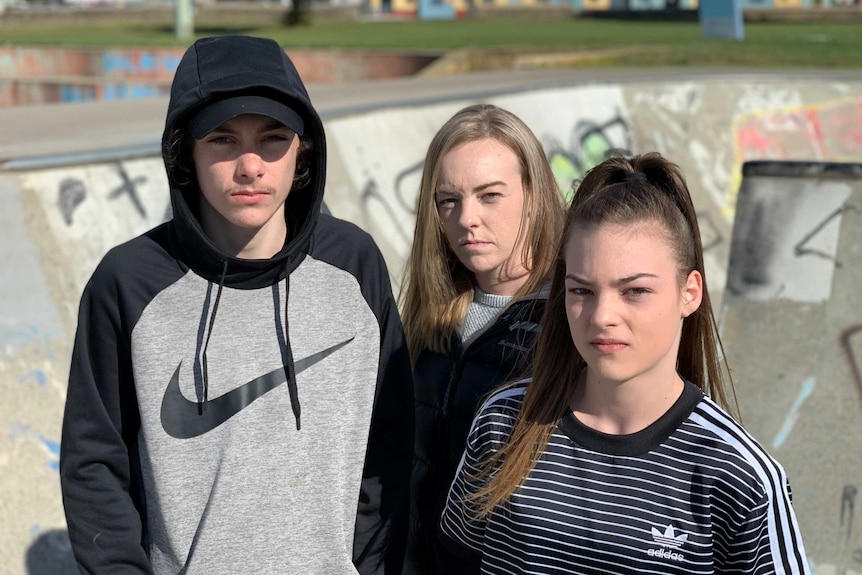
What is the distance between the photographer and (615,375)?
6.97 feet

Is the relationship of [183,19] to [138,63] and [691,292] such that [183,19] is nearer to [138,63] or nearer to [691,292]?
[138,63]

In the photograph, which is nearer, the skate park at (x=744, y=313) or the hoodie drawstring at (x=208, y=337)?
the hoodie drawstring at (x=208, y=337)

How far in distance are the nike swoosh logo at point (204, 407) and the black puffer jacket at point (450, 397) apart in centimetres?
59

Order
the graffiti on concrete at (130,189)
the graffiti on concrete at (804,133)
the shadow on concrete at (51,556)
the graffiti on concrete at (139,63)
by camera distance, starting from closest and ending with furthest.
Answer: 1. the shadow on concrete at (51,556)
2. the graffiti on concrete at (130,189)
3. the graffiti on concrete at (804,133)
4. the graffiti on concrete at (139,63)

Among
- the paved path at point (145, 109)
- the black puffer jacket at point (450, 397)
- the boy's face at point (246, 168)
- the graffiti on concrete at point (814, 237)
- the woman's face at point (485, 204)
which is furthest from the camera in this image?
the paved path at point (145, 109)

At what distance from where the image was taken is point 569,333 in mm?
2379

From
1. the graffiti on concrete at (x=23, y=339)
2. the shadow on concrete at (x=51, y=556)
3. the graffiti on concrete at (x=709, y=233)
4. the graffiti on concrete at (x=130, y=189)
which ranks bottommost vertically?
the graffiti on concrete at (x=709, y=233)

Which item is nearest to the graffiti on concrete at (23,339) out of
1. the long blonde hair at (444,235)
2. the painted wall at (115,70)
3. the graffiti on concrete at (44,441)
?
the graffiti on concrete at (44,441)

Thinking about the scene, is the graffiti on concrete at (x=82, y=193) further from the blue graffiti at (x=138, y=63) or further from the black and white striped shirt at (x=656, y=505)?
the blue graffiti at (x=138, y=63)

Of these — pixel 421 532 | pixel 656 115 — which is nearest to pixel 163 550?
pixel 421 532

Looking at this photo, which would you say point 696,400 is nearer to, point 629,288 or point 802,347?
point 629,288

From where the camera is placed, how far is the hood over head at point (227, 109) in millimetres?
2281

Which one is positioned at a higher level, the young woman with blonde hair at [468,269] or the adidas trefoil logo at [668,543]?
the young woman with blonde hair at [468,269]

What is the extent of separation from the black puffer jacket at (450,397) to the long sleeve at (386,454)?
7.0 inches
